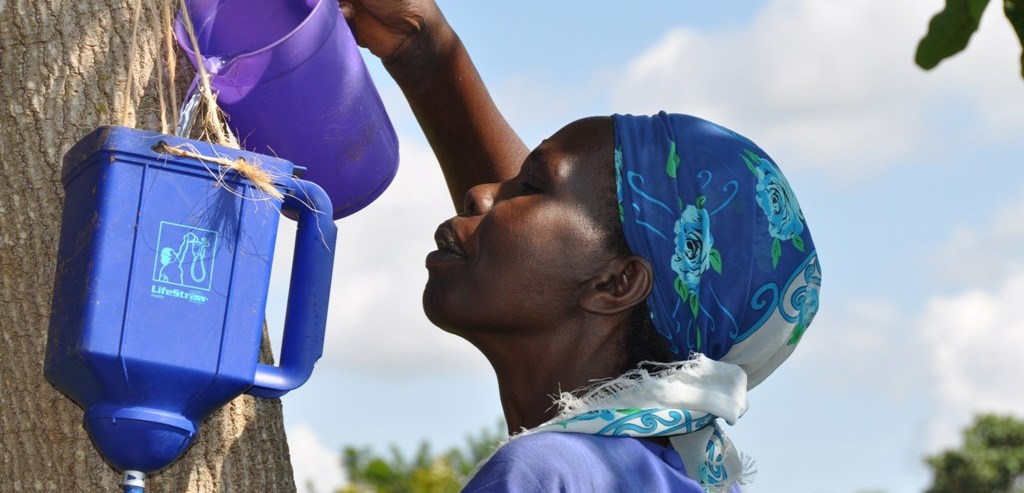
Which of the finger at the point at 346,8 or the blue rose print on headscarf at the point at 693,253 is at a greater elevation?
the finger at the point at 346,8

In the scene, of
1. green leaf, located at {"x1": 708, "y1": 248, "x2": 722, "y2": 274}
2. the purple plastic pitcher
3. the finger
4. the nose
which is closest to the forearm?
the finger

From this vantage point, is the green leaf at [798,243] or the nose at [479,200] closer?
the green leaf at [798,243]

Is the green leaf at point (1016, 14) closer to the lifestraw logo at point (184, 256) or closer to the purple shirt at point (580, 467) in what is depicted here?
the purple shirt at point (580, 467)

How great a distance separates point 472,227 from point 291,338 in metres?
0.38

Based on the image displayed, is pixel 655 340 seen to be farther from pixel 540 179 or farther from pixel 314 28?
pixel 314 28

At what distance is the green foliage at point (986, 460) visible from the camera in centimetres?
2559

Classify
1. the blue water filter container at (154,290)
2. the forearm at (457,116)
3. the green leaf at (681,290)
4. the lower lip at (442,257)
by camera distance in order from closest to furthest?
the blue water filter container at (154,290) → the green leaf at (681,290) → the lower lip at (442,257) → the forearm at (457,116)

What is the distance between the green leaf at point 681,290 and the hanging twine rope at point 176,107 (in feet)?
2.09

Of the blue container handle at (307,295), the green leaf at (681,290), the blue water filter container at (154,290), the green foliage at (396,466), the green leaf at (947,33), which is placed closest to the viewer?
the green leaf at (947,33)

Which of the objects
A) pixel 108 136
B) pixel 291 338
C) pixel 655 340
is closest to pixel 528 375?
pixel 655 340

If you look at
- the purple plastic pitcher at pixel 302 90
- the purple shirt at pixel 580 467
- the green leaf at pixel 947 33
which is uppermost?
the purple plastic pitcher at pixel 302 90

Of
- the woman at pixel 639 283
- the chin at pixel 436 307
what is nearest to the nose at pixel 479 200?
the woman at pixel 639 283

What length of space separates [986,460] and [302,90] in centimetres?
2588

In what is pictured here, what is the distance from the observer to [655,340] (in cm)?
217
